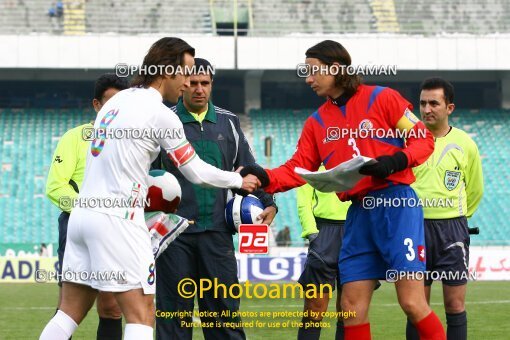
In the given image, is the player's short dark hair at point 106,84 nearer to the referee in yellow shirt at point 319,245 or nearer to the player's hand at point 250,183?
the player's hand at point 250,183

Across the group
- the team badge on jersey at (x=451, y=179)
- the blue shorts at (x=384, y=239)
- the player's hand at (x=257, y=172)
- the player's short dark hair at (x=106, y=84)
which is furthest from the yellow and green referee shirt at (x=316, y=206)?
the blue shorts at (x=384, y=239)

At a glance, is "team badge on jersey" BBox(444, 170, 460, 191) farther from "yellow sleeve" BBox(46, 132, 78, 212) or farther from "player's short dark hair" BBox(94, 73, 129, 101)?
"yellow sleeve" BBox(46, 132, 78, 212)

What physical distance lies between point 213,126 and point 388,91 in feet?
4.78

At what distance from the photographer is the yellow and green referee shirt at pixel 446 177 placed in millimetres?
8016

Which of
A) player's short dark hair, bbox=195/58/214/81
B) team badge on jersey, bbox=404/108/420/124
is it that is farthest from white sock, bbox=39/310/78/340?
team badge on jersey, bbox=404/108/420/124

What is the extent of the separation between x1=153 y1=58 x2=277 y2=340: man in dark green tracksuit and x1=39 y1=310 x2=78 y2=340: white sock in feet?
4.54

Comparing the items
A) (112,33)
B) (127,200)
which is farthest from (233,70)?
(127,200)

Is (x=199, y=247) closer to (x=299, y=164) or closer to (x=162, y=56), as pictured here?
(x=299, y=164)

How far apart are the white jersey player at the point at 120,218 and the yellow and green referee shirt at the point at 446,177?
9.70 feet

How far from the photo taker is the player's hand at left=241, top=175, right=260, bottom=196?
6.27 meters

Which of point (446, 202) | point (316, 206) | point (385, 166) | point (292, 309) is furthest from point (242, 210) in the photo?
point (292, 309)

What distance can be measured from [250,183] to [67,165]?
2.32 m

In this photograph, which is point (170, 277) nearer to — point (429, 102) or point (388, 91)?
point (388, 91)

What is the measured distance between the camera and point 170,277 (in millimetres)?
7016
